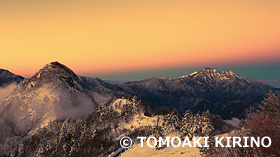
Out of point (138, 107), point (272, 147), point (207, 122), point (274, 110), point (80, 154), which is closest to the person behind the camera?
point (272, 147)

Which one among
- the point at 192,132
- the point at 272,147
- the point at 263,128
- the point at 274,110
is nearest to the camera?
the point at 272,147

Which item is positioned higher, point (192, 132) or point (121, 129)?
point (192, 132)

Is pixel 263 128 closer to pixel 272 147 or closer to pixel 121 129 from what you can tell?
pixel 272 147

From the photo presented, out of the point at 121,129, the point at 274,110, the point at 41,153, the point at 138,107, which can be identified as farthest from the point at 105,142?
the point at 274,110

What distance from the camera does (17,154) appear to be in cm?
14962

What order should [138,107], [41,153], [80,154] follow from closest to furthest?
1. [80,154]
2. [41,153]
3. [138,107]

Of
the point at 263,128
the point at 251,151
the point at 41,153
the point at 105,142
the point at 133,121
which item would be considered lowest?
the point at 41,153

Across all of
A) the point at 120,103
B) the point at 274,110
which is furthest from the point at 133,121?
the point at 274,110

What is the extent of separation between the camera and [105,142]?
332 feet

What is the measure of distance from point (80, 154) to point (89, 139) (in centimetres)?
1555

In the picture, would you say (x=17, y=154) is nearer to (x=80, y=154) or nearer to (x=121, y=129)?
(x=80, y=154)

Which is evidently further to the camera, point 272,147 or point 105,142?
point 105,142

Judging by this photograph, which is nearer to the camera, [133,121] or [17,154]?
[133,121]

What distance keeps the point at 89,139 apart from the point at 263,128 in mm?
120556
